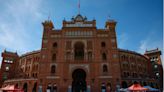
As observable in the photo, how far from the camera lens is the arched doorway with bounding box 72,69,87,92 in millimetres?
40094

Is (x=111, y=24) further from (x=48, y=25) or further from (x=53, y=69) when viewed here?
(x=53, y=69)

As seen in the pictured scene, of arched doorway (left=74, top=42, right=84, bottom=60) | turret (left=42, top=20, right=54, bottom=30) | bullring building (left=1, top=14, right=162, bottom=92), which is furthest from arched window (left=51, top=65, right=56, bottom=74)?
turret (left=42, top=20, right=54, bottom=30)

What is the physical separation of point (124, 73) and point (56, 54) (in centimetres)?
2321

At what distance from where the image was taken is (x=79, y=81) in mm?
41188

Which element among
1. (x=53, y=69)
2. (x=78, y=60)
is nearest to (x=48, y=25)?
(x=53, y=69)

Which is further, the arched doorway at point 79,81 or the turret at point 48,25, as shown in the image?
the turret at point 48,25

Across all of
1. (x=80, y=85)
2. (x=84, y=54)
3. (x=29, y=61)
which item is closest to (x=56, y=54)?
(x=84, y=54)

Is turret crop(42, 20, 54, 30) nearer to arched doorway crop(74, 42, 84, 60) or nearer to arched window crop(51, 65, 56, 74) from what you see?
arched doorway crop(74, 42, 84, 60)

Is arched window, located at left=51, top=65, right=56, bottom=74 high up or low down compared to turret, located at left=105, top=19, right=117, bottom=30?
down

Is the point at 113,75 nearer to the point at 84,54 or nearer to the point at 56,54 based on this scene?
the point at 84,54

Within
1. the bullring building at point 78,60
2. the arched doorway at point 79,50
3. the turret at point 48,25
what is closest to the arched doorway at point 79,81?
the bullring building at point 78,60

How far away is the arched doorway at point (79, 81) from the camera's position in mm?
40094

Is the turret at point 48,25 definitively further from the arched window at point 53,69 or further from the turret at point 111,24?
the turret at point 111,24

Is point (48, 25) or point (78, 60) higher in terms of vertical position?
point (48, 25)
